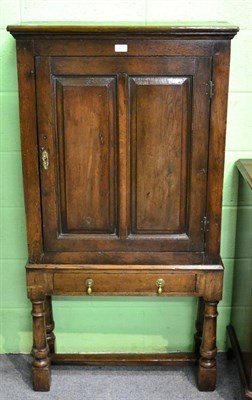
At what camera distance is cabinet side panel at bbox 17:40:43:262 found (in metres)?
2.04

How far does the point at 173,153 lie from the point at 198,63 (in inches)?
13.6

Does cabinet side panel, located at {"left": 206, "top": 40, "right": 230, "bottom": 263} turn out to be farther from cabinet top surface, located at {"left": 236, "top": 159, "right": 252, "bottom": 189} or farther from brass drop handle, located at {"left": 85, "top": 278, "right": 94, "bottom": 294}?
brass drop handle, located at {"left": 85, "top": 278, "right": 94, "bottom": 294}

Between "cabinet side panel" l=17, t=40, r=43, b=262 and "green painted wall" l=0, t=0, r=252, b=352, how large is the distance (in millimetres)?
396

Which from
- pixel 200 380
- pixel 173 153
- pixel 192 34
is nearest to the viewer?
pixel 192 34

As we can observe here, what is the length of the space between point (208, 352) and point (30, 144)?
1171 millimetres

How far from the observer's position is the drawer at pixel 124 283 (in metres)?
2.28

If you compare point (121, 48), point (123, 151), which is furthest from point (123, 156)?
point (121, 48)

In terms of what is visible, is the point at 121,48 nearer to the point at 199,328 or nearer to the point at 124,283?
the point at 124,283

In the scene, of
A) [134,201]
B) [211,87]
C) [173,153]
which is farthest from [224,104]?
[134,201]

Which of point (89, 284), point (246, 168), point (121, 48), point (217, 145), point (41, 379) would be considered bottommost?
point (41, 379)

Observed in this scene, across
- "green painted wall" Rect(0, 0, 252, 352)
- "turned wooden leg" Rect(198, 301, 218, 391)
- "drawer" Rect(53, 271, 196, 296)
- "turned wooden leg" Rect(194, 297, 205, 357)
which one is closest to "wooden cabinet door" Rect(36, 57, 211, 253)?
"drawer" Rect(53, 271, 196, 296)

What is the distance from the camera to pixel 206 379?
8.20 ft
